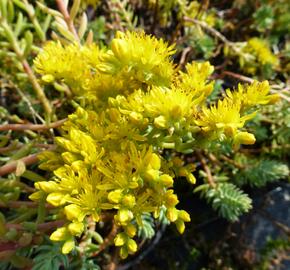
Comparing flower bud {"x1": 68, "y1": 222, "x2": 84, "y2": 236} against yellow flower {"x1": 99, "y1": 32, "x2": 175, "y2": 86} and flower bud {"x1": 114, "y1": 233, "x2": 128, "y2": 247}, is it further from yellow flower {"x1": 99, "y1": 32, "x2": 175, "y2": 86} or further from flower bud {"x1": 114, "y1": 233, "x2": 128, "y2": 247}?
yellow flower {"x1": 99, "y1": 32, "x2": 175, "y2": 86}

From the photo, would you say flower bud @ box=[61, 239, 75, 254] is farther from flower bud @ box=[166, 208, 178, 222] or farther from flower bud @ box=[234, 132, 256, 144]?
flower bud @ box=[234, 132, 256, 144]

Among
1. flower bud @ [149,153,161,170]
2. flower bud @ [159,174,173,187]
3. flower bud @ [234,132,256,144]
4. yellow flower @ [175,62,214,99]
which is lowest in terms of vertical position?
flower bud @ [159,174,173,187]

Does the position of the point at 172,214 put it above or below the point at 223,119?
below

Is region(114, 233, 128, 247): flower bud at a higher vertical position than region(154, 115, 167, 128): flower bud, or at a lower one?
lower

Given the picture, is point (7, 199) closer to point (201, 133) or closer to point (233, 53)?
point (201, 133)

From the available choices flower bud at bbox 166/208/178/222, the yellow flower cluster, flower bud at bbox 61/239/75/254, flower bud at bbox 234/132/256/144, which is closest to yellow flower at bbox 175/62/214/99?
the yellow flower cluster

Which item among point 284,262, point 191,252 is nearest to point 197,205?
point 191,252

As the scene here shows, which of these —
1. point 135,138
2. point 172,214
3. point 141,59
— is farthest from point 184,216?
point 141,59

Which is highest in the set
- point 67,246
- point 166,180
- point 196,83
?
point 196,83

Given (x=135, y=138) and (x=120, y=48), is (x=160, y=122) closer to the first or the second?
(x=135, y=138)
